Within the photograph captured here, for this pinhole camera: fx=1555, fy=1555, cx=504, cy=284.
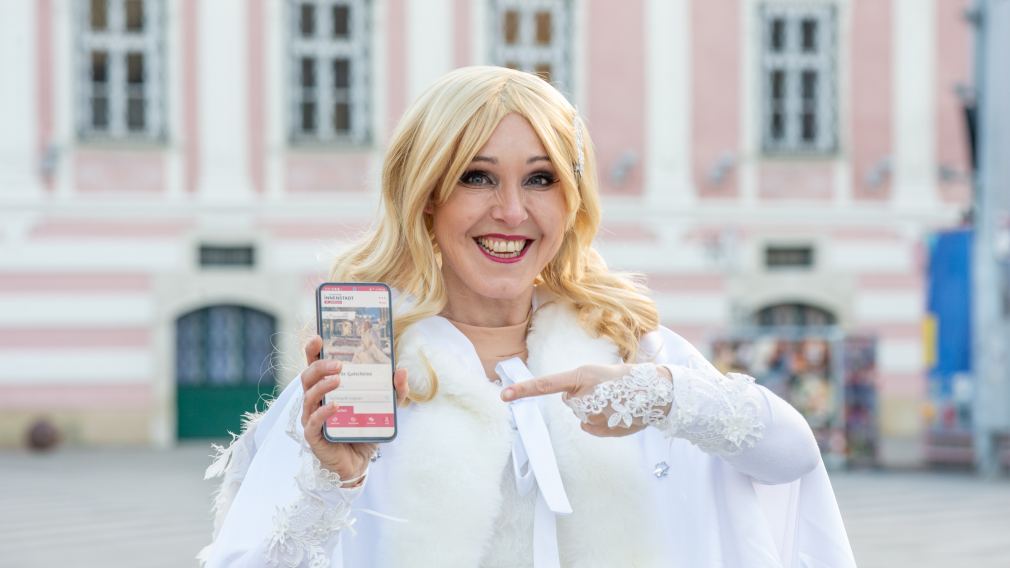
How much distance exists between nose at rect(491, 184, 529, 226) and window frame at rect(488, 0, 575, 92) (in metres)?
17.0

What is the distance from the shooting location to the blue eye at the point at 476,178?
2672 millimetres

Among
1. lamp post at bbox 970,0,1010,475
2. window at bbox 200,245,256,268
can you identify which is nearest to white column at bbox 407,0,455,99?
window at bbox 200,245,256,268

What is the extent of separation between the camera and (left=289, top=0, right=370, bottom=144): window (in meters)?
19.3

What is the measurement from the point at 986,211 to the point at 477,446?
495 inches

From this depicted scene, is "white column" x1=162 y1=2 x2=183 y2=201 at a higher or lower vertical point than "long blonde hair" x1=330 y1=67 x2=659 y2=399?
higher

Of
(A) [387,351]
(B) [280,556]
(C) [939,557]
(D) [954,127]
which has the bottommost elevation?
(C) [939,557]

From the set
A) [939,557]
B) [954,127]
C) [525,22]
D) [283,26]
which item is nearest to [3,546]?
[939,557]

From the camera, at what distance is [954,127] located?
20312 mm

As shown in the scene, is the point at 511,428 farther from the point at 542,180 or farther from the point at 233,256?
the point at 233,256

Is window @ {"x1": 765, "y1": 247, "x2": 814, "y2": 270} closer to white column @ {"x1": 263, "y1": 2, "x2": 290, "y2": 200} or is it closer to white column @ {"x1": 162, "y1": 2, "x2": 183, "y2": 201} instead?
white column @ {"x1": 263, "y1": 2, "x2": 290, "y2": 200}

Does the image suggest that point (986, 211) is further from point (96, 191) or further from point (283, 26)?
point (96, 191)

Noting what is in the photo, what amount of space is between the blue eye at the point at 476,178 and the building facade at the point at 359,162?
50.5 feet

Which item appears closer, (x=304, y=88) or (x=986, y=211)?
A: (x=986, y=211)

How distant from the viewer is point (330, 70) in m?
19.4
